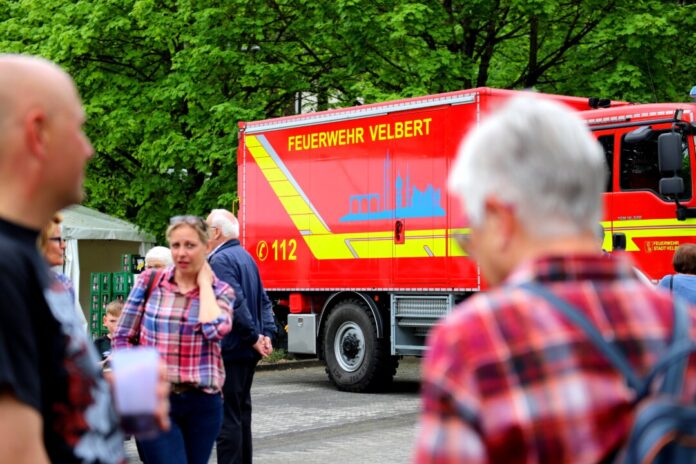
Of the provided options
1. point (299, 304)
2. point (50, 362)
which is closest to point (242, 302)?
point (50, 362)

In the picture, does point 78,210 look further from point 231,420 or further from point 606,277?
point 606,277

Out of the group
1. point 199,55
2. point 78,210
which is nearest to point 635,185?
point 199,55

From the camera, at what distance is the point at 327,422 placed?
1313 cm

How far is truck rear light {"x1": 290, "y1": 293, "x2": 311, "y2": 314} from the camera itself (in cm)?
1733

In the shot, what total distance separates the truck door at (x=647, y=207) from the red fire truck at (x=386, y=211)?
0.04ft

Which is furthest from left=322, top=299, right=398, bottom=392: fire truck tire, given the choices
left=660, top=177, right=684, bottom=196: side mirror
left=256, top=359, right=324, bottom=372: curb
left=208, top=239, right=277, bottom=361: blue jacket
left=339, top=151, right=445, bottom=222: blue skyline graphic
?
left=208, top=239, right=277, bottom=361: blue jacket

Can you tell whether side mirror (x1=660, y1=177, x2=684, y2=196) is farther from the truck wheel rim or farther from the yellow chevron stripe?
the truck wheel rim

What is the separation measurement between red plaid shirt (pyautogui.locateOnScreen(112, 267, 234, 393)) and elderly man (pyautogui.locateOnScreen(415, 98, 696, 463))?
13.6 ft

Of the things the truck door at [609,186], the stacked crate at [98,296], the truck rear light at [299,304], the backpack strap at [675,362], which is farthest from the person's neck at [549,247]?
the stacked crate at [98,296]

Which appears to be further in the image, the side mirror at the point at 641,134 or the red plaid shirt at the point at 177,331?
the side mirror at the point at 641,134

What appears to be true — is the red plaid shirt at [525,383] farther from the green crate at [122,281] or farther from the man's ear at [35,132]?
the green crate at [122,281]

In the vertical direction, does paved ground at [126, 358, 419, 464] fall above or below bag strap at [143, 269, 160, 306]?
below

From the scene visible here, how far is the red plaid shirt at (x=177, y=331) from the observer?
20.5ft

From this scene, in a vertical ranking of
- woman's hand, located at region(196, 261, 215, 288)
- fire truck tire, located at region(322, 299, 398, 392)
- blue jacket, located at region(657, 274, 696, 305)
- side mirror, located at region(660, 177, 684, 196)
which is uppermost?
side mirror, located at region(660, 177, 684, 196)
